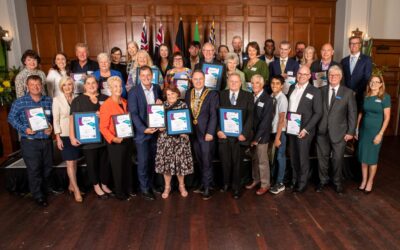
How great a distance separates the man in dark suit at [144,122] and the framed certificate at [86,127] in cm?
43

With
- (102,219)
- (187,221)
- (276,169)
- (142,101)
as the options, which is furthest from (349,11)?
(102,219)

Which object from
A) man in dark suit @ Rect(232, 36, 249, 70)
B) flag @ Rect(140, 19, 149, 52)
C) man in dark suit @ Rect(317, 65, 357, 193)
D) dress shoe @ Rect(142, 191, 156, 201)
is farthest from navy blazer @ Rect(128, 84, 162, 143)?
flag @ Rect(140, 19, 149, 52)

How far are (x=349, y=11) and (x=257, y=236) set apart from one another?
5.82 metres

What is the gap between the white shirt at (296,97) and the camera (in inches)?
152

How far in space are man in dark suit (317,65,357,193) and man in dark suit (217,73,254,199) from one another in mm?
942

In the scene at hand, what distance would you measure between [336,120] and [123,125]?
101 inches

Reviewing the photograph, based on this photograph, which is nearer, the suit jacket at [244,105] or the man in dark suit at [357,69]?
the suit jacket at [244,105]

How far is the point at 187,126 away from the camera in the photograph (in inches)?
146

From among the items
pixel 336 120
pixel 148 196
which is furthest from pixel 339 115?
pixel 148 196

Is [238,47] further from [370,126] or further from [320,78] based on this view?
[370,126]

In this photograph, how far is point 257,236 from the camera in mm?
3096

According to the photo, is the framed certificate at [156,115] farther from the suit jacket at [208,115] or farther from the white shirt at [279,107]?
the white shirt at [279,107]

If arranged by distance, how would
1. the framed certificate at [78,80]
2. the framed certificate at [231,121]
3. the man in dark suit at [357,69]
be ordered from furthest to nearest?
the man in dark suit at [357,69] → the framed certificate at [78,80] → the framed certificate at [231,121]

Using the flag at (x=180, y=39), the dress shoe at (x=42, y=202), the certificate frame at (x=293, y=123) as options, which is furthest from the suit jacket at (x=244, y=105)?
the flag at (x=180, y=39)
